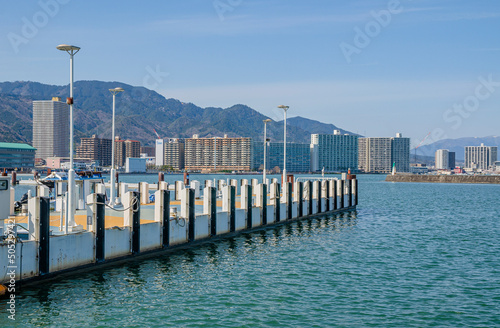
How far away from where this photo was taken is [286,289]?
63.5 ft

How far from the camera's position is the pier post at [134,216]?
21.6 metres

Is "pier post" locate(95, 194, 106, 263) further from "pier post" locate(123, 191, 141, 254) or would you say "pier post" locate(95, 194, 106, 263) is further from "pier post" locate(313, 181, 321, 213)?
"pier post" locate(313, 181, 321, 213)

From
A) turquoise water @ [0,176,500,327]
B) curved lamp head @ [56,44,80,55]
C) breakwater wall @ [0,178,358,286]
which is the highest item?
curved lamp head @ [56,44,80,55]

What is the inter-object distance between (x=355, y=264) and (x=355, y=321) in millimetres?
8991

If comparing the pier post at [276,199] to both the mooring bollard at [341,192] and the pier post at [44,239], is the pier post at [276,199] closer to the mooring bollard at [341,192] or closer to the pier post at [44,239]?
the mooring bollard at [341,192]

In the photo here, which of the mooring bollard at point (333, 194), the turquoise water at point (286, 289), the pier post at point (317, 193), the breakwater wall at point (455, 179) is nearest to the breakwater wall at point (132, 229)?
the turquoise water at point (286, 289)

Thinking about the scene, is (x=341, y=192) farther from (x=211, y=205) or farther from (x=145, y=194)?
(x=211, y=205)

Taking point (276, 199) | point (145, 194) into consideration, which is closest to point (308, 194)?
point (276, 199)

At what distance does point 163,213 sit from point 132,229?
2264 mm

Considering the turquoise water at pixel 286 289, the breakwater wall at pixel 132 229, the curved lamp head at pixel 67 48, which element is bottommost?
the turquoise water at pixel 286 289

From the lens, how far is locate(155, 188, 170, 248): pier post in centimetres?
2366

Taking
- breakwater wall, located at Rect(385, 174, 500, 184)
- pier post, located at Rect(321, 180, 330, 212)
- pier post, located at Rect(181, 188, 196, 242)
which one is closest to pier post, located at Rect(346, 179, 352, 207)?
pier post, located at Rect(321, 180, 330, 212)

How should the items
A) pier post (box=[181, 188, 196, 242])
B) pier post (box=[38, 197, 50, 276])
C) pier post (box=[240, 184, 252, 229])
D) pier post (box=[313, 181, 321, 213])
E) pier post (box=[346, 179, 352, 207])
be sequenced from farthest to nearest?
pier post (box=[346, 179, 352, 207]) → pier post (box=[313, 181, 321, 213]) → pier post (box=[240, 184, 252, 229]) → pier post (box=[181, 188, 196, 242]) → pier post (box=[38, 197, 50, 276])

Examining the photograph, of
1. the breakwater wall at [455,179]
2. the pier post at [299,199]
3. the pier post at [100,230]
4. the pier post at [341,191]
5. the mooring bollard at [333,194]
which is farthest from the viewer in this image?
the breakwater wall at [455,179]
